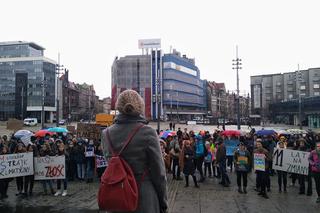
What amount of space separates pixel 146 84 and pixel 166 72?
27.7 ft

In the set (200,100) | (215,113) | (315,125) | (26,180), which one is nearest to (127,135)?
(26,180)

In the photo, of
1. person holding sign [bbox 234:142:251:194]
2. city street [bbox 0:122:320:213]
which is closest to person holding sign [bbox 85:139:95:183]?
city street [bbox 0:122:320:213]

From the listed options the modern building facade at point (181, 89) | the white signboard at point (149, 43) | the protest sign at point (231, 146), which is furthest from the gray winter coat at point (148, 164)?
the white signboard at point (149, 43)

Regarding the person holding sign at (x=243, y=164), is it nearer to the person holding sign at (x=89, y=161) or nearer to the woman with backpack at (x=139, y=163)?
the person holding sign at (x=89, y=161)

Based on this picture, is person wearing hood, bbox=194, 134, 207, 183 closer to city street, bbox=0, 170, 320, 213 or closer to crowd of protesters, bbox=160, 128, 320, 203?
crowd of protesters, bbox=160, 128, 320, 203

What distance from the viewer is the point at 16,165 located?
1016 cm

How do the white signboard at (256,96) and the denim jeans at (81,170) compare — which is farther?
the white signboard at (256,96)

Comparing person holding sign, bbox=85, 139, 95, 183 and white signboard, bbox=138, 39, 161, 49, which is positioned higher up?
white signboard, bbox=138, 39, 161, 49

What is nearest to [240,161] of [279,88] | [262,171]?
[262,171]

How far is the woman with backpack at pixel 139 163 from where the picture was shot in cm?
254

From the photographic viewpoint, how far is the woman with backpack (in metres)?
2.54

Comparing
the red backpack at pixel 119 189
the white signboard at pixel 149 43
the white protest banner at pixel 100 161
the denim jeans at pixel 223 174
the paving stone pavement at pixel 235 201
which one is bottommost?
the paving stone pavement at pixel 235 201

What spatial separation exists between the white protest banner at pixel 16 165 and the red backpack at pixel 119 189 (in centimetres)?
871

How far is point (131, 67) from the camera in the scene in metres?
110
